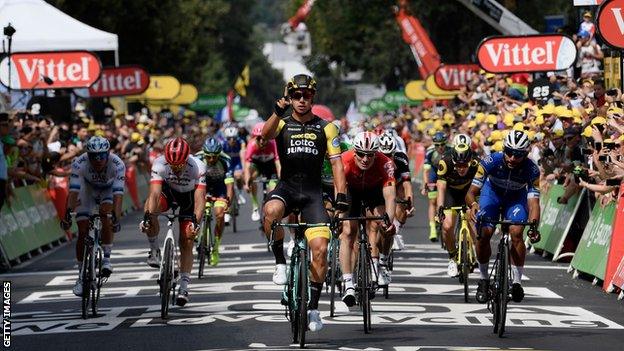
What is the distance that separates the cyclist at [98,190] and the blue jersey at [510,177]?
4111 millimetres

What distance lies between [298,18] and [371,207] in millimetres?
77216

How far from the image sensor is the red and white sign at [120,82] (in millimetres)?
44531

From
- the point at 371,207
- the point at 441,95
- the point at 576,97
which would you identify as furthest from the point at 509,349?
the point at 441,95

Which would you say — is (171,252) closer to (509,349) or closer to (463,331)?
(463,331)

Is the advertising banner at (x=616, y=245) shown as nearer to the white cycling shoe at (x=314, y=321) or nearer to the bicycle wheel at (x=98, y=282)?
the bicycle wheel at (x=98, y=282)

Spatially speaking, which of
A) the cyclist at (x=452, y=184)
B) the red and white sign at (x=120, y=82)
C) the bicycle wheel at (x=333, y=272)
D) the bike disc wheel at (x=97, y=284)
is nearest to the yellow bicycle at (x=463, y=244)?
the cyclist at (x=452, y=184)

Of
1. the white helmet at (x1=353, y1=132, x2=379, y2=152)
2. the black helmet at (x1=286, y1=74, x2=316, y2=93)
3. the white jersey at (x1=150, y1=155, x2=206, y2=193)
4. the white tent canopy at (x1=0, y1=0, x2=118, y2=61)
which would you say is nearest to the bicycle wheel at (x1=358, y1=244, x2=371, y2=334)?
the white helmet at (x1=353, y1=132, x2=379, y2=152)

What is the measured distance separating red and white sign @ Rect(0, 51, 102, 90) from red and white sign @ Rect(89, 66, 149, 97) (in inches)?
363

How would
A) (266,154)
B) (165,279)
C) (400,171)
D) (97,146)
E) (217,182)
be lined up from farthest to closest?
(266,154) → (217,182) → (400,171) → (97,146) → (165,279)

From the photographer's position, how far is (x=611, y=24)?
2120cm

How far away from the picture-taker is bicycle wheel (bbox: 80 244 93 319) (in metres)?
18.0

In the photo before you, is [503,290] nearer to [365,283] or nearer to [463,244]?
[365,283]

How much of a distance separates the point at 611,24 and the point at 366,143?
4.85 meters

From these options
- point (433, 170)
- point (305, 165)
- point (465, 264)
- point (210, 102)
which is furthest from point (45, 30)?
point (210, 102)
